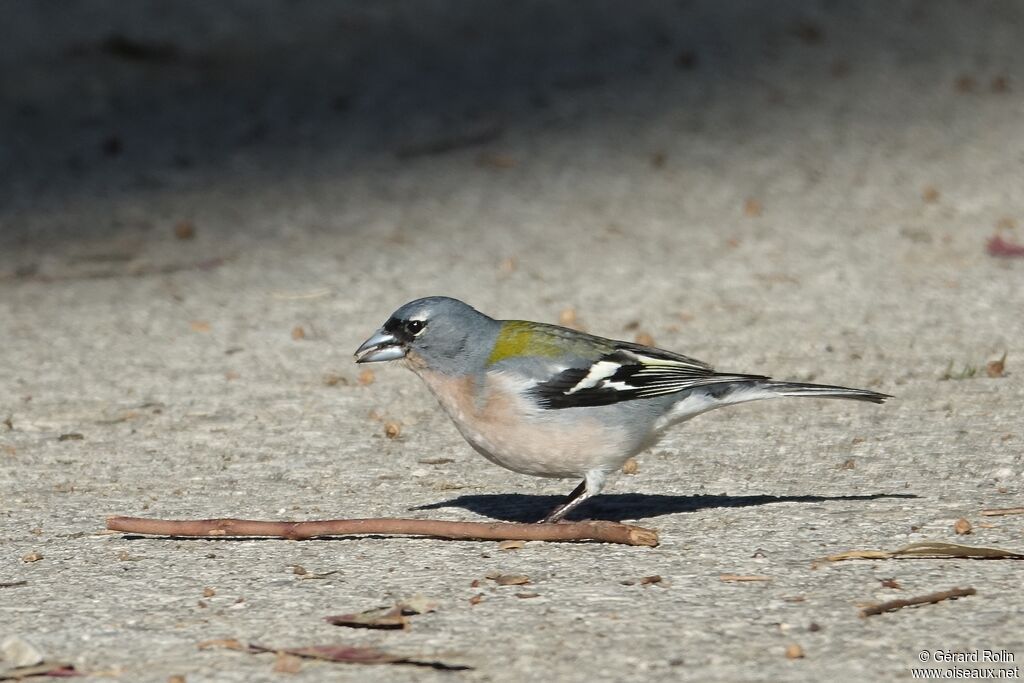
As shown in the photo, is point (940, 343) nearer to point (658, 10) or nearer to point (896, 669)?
point (896, 669)

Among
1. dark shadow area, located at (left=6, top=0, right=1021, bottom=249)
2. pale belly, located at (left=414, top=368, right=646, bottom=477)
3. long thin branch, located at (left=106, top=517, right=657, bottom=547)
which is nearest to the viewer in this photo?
long thin branch, located at (left=106, top=517, right=657, bottom=547)

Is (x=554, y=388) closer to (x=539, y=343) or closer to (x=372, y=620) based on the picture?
(x=539, y=343)

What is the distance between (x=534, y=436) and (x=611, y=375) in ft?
1.06

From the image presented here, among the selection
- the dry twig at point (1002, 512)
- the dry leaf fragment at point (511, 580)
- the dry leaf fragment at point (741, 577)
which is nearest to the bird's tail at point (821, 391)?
the dry twig at point (1002, 512)

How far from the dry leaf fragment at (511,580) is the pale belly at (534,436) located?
0.50 m

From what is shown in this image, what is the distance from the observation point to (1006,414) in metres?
5.40

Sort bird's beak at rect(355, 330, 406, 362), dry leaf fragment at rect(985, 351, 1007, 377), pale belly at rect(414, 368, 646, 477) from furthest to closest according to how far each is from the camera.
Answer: dry leaf fragment at rect(985, 351, 1007, 377) < bird's beak at rect(355, 330, 406, 362) < pale belly at rect(414, 368, 646, 477)

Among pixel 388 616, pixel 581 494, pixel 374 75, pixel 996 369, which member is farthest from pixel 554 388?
pixel 374 75

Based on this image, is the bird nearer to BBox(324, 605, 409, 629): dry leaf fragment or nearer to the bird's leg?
the bird's leg

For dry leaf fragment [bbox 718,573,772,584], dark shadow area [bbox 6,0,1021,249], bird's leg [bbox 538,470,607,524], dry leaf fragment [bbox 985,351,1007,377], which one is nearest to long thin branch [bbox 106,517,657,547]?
bird's leg [bbox 538,470,607,524]

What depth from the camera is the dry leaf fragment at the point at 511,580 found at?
404 cm

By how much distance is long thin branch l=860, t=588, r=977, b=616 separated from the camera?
3.70 meters

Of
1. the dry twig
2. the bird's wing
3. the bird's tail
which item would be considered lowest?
the dry twig

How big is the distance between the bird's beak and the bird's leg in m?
0.69
